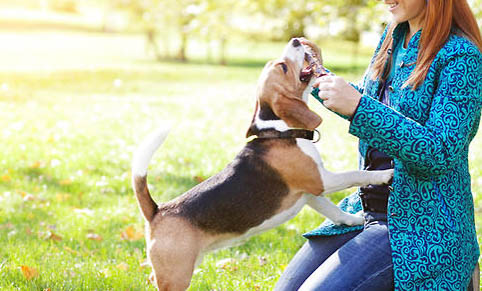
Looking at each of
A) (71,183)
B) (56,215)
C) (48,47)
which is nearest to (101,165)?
(71,183)

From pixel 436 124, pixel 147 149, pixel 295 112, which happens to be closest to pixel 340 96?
pixel 295 112

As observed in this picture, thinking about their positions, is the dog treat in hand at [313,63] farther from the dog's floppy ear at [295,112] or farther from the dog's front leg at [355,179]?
the dog's front leg at [355,179]

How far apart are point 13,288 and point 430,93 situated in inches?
109

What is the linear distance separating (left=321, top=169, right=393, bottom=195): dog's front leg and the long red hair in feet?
1.47

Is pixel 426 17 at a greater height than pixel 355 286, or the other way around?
pixel 426 17

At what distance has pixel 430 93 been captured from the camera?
2.95 metres

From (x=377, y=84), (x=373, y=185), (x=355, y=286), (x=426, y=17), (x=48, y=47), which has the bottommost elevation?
(x=48, y=47)

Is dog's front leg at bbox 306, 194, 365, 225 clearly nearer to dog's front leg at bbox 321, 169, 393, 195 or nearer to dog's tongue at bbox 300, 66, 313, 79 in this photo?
dog's front leg at bbox 321, 169, 393, 195

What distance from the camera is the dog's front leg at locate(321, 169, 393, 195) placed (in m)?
3.06

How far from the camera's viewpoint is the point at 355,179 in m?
3.07

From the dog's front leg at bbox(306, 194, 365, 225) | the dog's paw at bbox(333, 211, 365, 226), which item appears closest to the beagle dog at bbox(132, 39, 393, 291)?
the dog's front leg at bbox(306, 194, 365, 225)

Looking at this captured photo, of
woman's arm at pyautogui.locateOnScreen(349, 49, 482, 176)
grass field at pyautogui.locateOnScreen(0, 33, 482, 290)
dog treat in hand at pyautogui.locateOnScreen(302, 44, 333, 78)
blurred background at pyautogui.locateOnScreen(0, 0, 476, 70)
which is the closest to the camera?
woman's arm at pyautogui.locateOnScreen(349, 49, 482, 176)

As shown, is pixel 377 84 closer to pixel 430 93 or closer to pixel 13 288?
pixel 430 93

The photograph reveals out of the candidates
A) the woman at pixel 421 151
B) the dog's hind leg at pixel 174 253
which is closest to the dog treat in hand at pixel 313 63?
the woman at pixel 421 151
